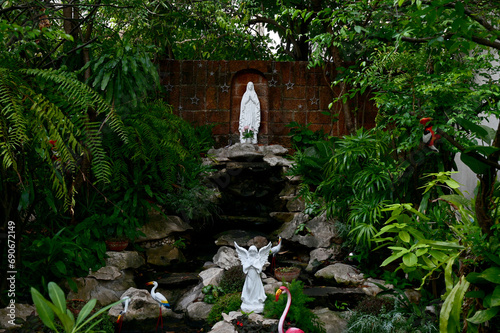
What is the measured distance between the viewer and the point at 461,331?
284 centimetres

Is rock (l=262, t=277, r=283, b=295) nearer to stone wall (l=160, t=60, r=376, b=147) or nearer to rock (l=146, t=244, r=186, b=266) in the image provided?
rock (l=146, t=244, r=186, b=266)

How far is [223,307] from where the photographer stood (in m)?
4.15

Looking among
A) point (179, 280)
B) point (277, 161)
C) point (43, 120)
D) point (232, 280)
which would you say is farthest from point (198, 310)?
point (277, 161)

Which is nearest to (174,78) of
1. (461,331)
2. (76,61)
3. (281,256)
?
(76,61)

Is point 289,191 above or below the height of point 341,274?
above

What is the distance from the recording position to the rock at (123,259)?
5.06 meters

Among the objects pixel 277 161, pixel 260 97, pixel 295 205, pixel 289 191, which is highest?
pixel 260 97

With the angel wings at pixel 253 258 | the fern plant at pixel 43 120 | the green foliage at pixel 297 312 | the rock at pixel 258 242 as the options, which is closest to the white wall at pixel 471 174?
the green foliage at pixel 297 312

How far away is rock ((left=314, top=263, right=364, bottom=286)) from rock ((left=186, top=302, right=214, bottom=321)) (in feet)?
4.45

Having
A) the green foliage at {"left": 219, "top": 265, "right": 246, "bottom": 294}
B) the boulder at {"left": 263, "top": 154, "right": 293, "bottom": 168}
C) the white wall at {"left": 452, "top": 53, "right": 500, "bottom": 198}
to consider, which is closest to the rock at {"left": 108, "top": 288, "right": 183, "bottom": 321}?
the green foliage at {"left": 219, "top": 265, "right": 246, "bottom": 294}

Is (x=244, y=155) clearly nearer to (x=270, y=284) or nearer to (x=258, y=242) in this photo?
(x=258, y=242)

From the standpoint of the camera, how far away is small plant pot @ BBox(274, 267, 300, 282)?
193 inches

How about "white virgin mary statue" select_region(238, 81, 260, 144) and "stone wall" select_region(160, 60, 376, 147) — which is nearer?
"white virgin mary statue" select_region(238, 81, 260, 144)

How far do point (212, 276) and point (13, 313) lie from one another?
6.73 feet
